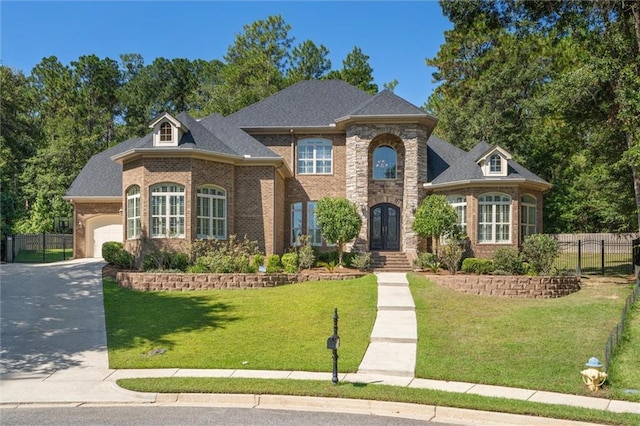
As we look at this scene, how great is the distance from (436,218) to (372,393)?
45.1 ft

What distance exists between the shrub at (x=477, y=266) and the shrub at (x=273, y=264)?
7.37m

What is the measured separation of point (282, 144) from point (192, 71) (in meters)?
35.0

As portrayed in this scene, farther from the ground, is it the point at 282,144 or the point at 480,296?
the point at 282,144

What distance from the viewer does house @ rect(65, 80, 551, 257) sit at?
67.7 ft

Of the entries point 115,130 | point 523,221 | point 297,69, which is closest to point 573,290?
point 523,221

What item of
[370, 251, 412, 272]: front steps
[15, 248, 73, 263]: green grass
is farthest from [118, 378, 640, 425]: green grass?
[15, 248, 73, 263]: green grass

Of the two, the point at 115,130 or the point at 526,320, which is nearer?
the point at 526,320

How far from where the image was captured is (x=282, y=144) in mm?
26094

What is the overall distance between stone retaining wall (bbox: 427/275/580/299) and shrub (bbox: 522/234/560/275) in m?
1.18

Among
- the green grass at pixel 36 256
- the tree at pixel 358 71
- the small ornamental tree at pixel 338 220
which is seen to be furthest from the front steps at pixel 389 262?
the tree at pixel 358 71

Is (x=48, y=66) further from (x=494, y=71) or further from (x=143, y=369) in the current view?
(x=143, y=369)

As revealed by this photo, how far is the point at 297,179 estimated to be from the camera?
2598 centimetres

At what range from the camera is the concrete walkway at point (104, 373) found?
8570mm

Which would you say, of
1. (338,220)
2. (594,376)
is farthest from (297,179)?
(594,376)
